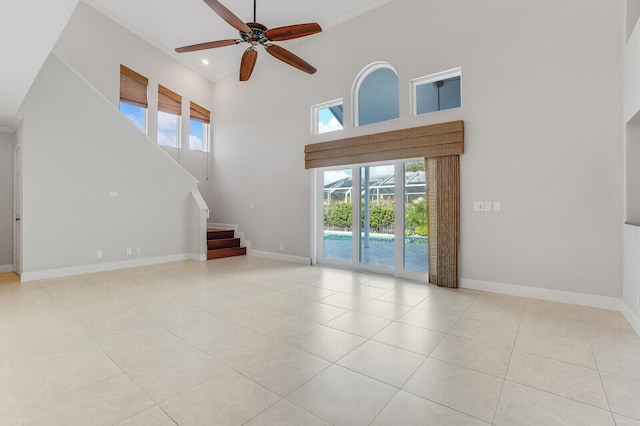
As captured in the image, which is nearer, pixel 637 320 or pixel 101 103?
pixel 637 320

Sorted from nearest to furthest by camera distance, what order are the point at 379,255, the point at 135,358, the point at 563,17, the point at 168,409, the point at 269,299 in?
1. the point at 168,409
2. the point at 135,358
3. the point at 563,17
4. the point at 269,299
5. the point at 379,255

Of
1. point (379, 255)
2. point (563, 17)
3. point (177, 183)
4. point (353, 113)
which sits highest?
point (563, 17)

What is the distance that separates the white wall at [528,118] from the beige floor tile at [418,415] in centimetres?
304

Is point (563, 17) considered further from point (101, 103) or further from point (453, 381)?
point (101, 103)

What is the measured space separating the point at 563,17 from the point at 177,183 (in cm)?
721

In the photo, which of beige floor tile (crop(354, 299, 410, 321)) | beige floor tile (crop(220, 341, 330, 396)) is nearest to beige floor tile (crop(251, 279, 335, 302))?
beige floor tile (crop(354, 299, 410, 321))

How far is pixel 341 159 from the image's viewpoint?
588 centimetres

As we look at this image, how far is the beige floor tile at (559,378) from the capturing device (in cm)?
197

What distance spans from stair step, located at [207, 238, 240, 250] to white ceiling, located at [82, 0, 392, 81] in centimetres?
452

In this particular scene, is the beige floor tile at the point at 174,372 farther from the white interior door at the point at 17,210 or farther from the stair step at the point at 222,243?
the stair step at the point at 222,243

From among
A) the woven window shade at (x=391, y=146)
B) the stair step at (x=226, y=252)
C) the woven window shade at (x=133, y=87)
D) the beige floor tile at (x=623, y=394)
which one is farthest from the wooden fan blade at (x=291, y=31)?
the woven window shade at (x=133, y=87)

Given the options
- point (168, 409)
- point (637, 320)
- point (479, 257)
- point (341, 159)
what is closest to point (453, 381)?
point (168, 409)

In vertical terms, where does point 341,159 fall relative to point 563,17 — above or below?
below

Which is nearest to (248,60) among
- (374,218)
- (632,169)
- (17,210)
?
(374,218)
